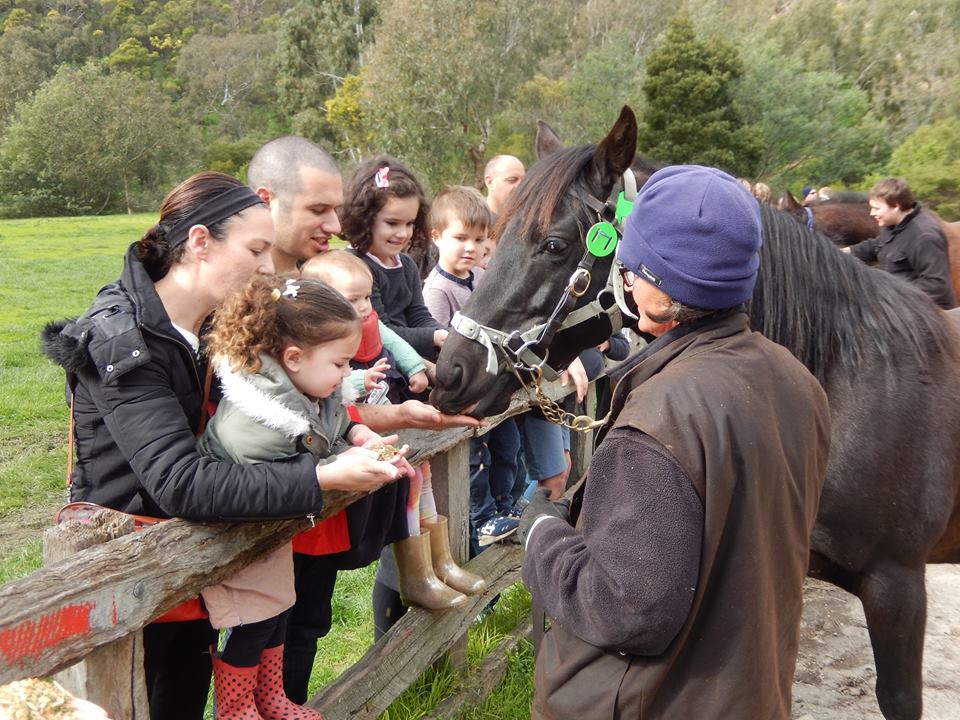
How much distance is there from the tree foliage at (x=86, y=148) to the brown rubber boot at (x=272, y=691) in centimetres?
4503

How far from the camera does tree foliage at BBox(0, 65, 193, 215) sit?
42.9 meters

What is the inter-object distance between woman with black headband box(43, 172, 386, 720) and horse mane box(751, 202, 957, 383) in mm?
1561

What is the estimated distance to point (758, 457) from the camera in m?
1.43

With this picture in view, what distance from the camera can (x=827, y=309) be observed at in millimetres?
2645

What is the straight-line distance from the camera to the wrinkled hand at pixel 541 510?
185 cm

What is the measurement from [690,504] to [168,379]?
1.23 metres

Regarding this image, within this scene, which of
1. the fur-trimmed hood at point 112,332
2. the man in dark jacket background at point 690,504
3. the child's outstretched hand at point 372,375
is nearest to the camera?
the man in dark jacket background at point 690,504

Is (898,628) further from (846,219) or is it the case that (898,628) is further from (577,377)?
(846,219)

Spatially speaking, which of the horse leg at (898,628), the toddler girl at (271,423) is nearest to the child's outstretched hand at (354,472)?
the toddler girl at (271,423)

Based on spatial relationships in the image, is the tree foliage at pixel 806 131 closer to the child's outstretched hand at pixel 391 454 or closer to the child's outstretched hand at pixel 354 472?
the child's outstretched hand at pixel 391 454

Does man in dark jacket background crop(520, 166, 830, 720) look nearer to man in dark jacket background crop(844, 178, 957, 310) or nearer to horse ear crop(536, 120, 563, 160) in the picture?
horse ear crop(536, 120, 563, 160)

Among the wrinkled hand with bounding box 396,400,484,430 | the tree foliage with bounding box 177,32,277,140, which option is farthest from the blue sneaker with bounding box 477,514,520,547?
the tree foliage with bounding box 177,32,277,140

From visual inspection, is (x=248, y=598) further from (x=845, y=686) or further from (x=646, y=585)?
(x=845, y=686)

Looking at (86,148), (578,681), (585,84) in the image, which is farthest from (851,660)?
(86,148)
